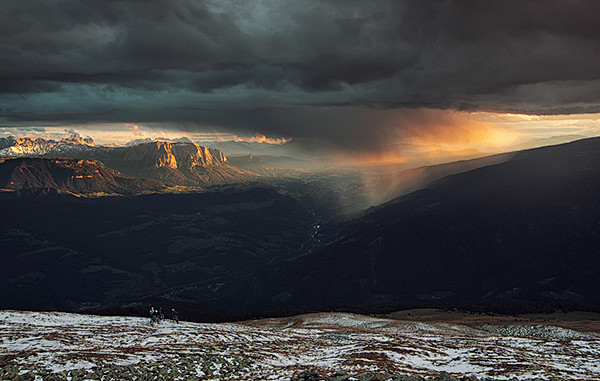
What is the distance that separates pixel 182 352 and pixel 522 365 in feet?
130

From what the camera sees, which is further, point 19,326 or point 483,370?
point 19,326

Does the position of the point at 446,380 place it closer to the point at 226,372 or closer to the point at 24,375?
the point at 226,372

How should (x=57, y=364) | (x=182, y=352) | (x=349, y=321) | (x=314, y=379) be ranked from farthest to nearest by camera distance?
(x=349, y=321), (x=182, y=352), (x=57, y=364), (x=314, y=379)

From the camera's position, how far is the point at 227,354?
164 feet

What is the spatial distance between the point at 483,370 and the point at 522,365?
5.97 metres

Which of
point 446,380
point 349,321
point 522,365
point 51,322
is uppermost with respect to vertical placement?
point 446,380

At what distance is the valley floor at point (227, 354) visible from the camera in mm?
38094

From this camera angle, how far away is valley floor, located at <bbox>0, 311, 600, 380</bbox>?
38.1m

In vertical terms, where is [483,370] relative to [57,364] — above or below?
below

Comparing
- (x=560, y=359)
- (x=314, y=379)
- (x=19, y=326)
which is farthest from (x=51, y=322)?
(x=560, y=359)

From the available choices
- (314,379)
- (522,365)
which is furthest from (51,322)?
(522,365)

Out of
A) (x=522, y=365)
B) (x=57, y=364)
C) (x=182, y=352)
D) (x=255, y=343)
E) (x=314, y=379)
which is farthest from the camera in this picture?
(x=255, y=343)

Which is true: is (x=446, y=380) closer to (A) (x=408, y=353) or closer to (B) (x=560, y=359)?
(A) (x=408, y=353)

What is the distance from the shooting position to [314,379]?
32.8 meters
